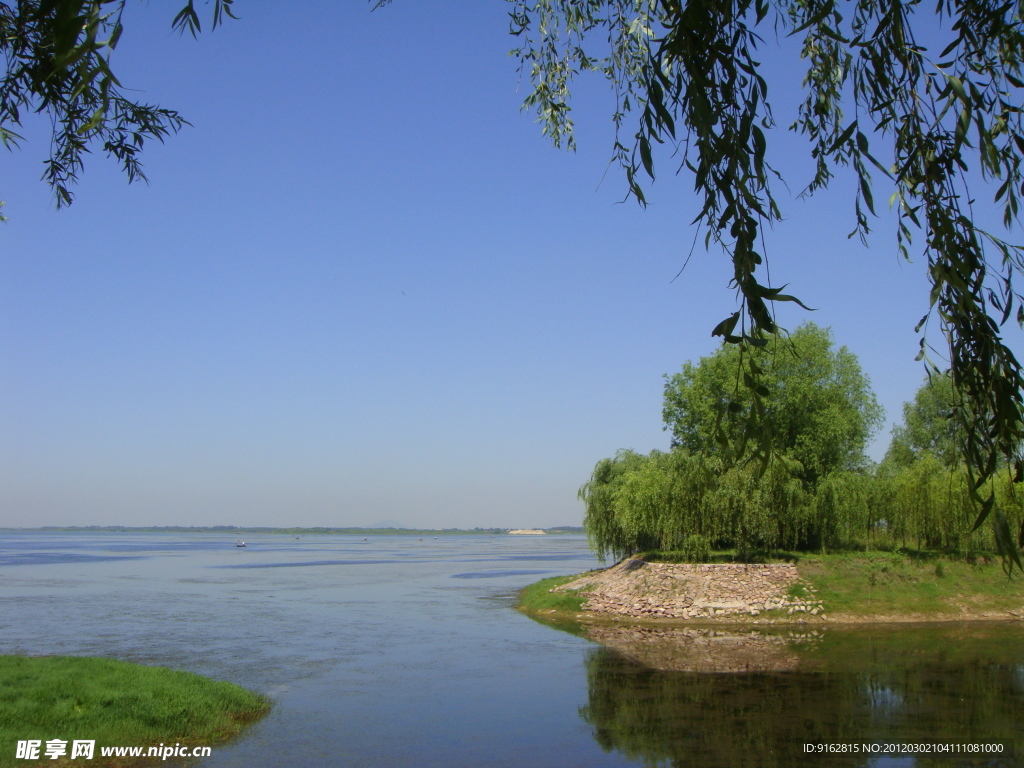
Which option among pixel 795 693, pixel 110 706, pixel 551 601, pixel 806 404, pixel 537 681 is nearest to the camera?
pixel 110 706

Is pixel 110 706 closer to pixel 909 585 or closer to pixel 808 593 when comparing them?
pixel 808 593

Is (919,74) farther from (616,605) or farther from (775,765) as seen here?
(616,605)

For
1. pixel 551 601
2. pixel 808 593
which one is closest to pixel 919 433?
pixel 808 593

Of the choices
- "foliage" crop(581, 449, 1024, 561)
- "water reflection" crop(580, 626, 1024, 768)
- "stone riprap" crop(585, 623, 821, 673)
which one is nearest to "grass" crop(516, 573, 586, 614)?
"stone riprap" crop(585, 623, 821, 673)

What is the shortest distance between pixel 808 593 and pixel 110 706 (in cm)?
2052

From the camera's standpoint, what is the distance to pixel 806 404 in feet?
106

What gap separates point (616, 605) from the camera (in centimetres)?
2561

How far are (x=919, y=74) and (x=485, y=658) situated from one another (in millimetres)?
17340

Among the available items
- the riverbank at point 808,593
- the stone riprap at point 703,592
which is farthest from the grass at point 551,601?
the stone riprap at point 703,592

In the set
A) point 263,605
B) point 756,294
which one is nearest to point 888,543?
point 263,605

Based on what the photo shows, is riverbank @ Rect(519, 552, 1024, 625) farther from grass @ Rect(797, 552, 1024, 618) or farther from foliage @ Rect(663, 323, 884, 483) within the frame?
foliage @ Rect(663, 323, 884, 483)

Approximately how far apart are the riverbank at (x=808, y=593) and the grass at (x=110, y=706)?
1460 cm

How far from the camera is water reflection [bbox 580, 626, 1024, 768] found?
11.4 m

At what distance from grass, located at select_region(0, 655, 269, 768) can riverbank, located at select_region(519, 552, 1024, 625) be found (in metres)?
14.6
